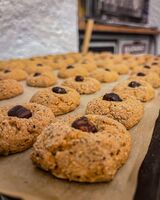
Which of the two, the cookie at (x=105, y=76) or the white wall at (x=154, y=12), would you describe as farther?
the white wall at (x=154, y=12)

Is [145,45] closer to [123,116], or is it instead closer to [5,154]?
[123,116]

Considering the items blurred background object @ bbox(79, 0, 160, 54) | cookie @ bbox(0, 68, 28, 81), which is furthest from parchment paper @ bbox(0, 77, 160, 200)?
blurred background object @ bbox(79, 0, 160, 54)

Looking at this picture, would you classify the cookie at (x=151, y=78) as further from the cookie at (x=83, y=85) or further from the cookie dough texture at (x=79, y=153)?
the cookie dough texture at (x=79, y=153)

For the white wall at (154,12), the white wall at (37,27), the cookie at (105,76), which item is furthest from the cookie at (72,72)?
the white wall at (154,12)

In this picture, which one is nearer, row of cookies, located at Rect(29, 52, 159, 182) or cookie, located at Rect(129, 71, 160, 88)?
row of cookies, located at Rect(29, 52, 159, 182)

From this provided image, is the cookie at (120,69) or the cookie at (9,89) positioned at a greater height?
the cookie at (9,89)

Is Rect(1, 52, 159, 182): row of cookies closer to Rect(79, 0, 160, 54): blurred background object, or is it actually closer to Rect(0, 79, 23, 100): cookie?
Rect(0, 79, 23, 100): cookie
